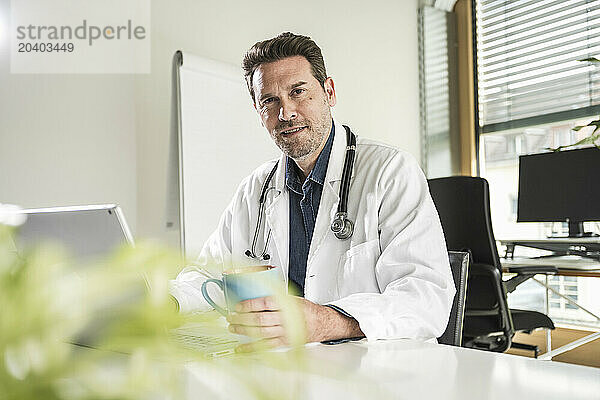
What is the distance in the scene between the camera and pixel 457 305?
133 cm

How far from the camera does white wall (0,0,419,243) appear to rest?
284cm

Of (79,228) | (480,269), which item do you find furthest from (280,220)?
(480,269)

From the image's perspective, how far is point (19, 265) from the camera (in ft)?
0.61

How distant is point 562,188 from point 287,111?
81.7 inches

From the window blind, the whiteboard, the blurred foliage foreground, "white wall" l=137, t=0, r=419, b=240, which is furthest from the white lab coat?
the window blind

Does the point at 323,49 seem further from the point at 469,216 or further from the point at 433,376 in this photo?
the point at 433,376

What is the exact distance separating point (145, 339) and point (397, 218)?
4.20 feet

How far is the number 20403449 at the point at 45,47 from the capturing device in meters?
2.87

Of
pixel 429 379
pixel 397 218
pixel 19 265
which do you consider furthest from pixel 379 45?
pixel 19 265

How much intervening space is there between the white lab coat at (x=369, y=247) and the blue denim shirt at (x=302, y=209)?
2 centimetres

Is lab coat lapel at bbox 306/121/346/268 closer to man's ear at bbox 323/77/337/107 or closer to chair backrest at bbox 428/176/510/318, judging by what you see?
man's ear at bbox 323/77/337/107

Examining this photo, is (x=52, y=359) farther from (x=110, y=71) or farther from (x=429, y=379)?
(x=110, y=71)

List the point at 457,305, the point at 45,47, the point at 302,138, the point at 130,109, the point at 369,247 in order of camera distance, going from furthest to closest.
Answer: the point at 130,109 → the point at 45,47 → the point at 302,138 → the point at 369,247 → the point at 457,305

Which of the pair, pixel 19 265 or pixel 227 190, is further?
pixel 227 190
